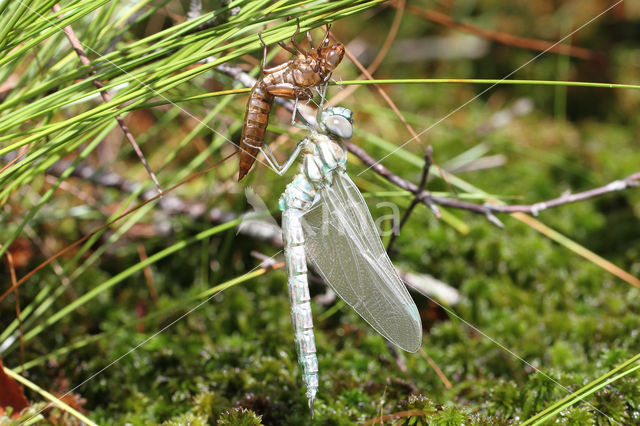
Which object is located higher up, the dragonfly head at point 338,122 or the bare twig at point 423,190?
the dragonfly head at point 338,122

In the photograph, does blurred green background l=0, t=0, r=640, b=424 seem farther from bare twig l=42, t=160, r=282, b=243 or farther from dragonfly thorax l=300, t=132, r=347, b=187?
dragonfly thorax l=300, t=132, r=347, b=187

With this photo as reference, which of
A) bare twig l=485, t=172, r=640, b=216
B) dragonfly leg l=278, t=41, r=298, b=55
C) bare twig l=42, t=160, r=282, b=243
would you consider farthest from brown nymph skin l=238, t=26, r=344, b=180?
bare twig l=42, t=160, r=282, b=243

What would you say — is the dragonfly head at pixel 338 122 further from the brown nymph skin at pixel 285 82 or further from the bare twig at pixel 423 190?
the bare twig at pixel 423 190

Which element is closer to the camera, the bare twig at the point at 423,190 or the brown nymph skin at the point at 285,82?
the brown nymph skin at the point at 285,82

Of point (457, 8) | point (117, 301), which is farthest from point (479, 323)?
point (457, 8)

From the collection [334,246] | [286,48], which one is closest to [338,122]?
[286,48]

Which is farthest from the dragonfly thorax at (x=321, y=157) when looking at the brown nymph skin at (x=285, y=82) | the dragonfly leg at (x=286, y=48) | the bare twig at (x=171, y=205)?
the bare twig at (x=171, y=205)

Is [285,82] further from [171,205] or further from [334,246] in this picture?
[171,205]
